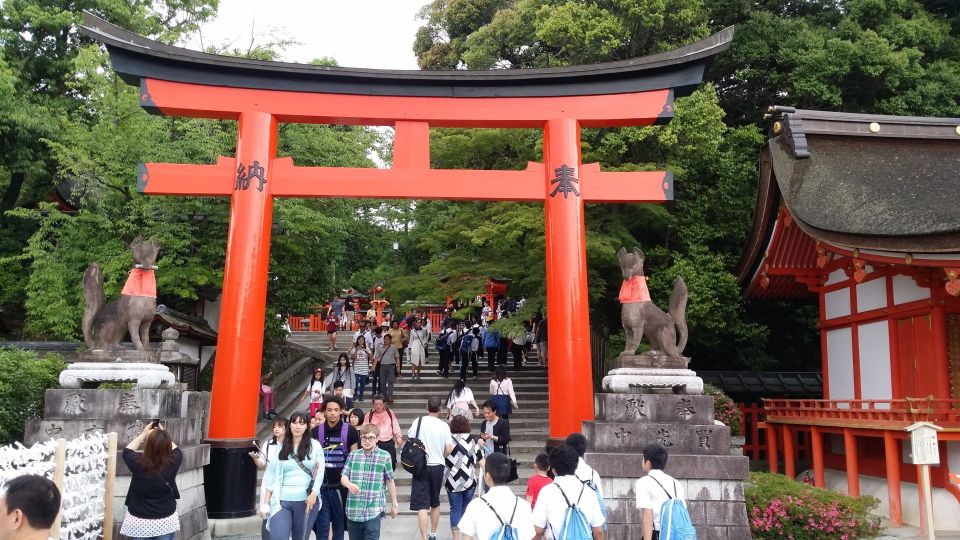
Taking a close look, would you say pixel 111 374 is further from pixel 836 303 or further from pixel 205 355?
pixel 836 303

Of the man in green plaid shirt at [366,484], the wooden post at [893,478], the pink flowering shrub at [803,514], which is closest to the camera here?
the man in green plaid shirt at [366,484]

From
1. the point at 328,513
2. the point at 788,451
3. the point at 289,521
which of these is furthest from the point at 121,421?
the point at 788,451

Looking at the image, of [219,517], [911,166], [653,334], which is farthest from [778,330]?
[219,517]

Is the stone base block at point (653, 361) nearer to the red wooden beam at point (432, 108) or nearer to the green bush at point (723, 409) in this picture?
the red wooden beam at point (432, 108)

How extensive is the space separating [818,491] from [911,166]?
24.6 ft

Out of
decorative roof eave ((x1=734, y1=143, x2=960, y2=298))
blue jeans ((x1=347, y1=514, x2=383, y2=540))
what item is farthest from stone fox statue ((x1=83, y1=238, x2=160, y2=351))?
decorative roof eave ((x1=734, y1=143, x2=960, y2=298))

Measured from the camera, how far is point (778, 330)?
1905 centimetres

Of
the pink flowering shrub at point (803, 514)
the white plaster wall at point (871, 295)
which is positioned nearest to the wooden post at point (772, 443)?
the white plaster wall at point (871, 295)

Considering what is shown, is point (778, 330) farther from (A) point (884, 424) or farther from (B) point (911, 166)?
(A) point (884, 424)

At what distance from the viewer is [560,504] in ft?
15.0

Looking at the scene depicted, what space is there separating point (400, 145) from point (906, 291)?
28.7 ft

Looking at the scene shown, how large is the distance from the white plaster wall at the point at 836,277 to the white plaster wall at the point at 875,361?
3.63 ft

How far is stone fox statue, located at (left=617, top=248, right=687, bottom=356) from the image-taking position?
8523 millimetres

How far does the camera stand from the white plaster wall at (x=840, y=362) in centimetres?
1395
